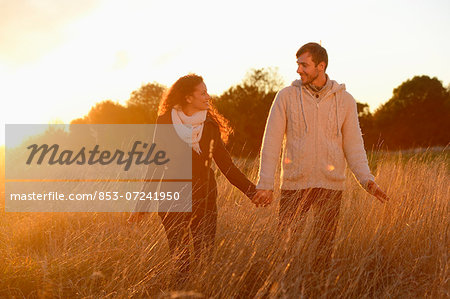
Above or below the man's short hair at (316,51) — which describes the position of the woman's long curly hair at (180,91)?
below

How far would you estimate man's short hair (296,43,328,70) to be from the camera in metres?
3.62

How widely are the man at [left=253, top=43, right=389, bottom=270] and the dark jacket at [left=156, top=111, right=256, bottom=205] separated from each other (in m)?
0.41

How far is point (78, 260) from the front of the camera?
138 inches

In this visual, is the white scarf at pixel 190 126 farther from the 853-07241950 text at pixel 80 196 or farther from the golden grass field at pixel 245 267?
the 853-07241950 text at pixel 80 196

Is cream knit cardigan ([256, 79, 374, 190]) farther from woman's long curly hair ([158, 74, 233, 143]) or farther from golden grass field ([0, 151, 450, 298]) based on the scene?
woman's long curly hair ([158, 74, 233, 143])

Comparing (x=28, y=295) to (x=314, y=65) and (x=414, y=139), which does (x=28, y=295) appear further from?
(x=414, y=139)

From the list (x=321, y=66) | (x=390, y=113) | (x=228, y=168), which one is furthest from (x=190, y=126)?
(x=390, y=113)

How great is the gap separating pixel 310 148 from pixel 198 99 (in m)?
1.05

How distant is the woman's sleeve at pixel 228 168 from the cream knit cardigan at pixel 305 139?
0.40 m

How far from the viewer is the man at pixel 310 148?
12.0 feet

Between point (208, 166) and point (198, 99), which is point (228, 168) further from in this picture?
point (198, 99)

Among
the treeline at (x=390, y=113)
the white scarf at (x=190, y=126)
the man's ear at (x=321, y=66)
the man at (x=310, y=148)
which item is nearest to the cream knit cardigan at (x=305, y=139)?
the man at (x=310, y=148)

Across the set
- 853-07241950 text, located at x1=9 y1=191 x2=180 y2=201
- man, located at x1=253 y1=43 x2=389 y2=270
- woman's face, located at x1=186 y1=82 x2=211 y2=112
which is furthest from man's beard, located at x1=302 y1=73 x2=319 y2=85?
853-07241950 text, located at x1=9 y1=191 x2=180 y2=201

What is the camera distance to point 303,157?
3.68 metres
